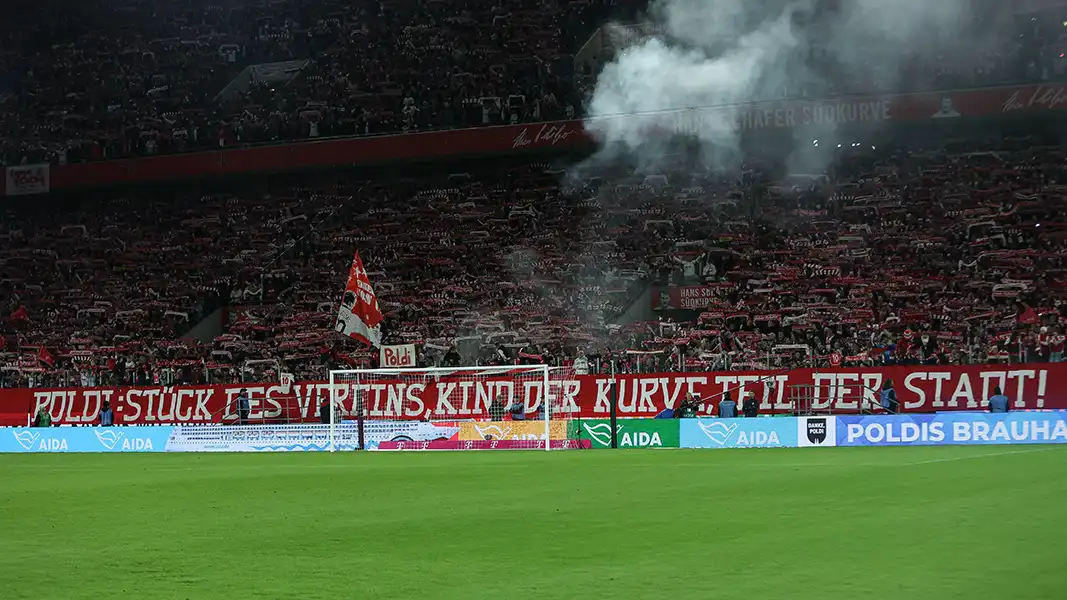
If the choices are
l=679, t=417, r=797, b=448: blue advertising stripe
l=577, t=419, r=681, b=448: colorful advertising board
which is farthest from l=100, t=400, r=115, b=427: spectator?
l=679, t=417, r=797, b=448: blue advertising stripe

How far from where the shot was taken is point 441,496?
15180 millimetres

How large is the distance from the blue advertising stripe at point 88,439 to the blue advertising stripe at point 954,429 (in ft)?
54.7

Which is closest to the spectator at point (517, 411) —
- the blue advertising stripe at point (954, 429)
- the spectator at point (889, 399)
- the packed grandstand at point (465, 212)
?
the packed grandstand at point (465, 212)

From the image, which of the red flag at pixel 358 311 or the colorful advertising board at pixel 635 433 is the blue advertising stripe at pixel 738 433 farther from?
the red flag at pixel 358 311

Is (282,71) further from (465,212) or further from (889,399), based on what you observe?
(889,399)

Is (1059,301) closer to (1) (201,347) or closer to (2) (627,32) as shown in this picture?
(2) (627,32)

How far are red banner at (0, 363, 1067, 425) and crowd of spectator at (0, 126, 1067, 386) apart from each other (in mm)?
695

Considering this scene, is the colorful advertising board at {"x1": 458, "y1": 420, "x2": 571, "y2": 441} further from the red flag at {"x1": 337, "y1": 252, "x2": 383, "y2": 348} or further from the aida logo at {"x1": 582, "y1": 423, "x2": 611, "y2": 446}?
the red flag at {"x1": 337, "y1": 252, "x2": 383, "y2": 348}

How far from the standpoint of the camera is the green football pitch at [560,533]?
8.12 m

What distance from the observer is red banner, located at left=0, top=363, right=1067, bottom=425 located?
27.9 metres

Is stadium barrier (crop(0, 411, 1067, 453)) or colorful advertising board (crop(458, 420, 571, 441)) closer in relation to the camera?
stadium barrier (crop(0, 411, 1067, 453))

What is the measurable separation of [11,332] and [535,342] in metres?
17.7

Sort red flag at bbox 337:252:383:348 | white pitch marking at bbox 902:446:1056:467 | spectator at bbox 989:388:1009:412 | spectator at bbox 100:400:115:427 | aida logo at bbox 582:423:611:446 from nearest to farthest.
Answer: white pitch marking at bbox 902:446:1056:467 < spectator at bbox 989:388:1009:412 < aida logo at bbox 582:423:611:446 < red flag at bbox 337:252:383:348 < spectator at bbox 100:400:115:427

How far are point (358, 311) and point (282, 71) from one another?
19140 mm
